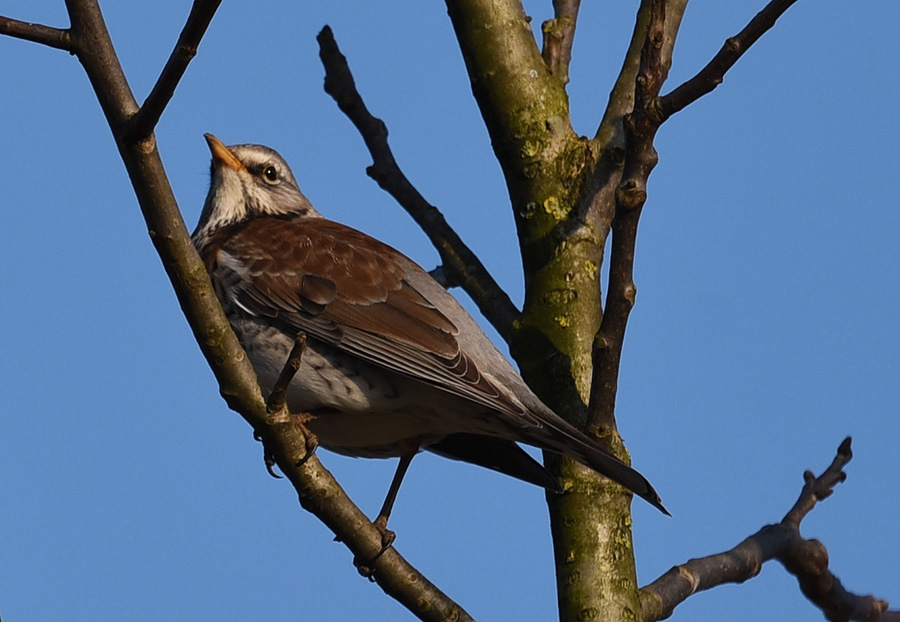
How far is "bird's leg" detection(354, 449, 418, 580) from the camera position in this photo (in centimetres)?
466

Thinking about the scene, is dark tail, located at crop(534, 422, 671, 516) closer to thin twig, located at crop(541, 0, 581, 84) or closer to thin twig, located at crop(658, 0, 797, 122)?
thin twig, located at crop(658, 0, 797, 122)

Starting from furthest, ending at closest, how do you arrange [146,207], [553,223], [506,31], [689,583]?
[506,31] < [553,223] < [689,583] < [146,207]

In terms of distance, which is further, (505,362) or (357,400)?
(505,362)

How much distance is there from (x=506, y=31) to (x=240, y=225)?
201 centimetres

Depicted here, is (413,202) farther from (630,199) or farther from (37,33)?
(37,33)

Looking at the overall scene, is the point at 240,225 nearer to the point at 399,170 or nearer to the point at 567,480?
the point at 399,170

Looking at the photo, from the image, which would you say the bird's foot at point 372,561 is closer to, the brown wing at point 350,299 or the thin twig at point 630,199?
the brown wing at point 350,299

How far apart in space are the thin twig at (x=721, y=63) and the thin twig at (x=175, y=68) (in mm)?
1783

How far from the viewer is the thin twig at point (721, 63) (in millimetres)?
4375

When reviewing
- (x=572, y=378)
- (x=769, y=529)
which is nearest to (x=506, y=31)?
(x=572, y=378)

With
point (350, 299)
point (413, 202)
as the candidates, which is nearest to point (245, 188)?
point (413, 202)

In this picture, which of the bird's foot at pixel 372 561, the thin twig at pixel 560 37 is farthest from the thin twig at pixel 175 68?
the thin twig at pixel 560 37

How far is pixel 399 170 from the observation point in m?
7.17

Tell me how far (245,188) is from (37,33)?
3878mm
